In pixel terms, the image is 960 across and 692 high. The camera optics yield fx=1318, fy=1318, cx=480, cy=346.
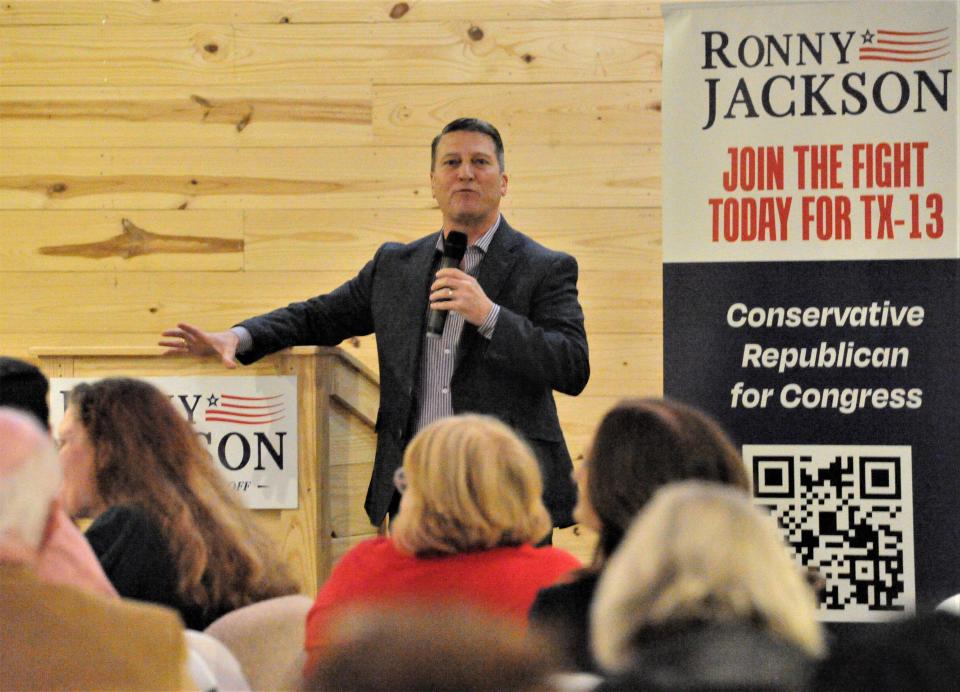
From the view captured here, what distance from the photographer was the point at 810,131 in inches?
130

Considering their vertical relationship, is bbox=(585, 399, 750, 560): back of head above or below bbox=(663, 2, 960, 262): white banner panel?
below

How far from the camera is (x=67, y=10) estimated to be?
4.58m

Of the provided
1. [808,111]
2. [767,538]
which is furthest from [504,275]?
[767,538]

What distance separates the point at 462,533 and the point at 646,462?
282 millimetres

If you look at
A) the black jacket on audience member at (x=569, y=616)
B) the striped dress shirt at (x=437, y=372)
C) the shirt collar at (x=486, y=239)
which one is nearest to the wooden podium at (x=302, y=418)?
the striped dress shirt at (x=437, y=372)

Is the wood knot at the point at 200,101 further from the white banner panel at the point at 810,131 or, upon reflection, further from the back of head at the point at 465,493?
the back of head at the point at 465,493

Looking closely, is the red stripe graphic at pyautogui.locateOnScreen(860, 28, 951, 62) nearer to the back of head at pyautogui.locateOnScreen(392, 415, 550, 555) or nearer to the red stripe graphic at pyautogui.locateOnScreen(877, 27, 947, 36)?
the red stripe graphic at pyautogui.locateOnScreen(877, 27, 947, 36)

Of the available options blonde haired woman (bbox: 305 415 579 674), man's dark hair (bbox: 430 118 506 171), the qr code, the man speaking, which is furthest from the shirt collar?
blonde haired woman (bbox: 305 415 579 674)

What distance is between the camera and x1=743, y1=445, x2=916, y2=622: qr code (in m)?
3.25

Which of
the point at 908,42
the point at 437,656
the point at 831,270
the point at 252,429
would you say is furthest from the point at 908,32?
the point at 437,656

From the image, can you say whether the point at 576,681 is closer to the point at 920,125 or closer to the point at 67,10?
the point at 920,125

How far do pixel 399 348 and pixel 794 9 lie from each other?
A: 1311mm

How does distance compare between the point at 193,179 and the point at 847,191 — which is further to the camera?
the point at 193,179

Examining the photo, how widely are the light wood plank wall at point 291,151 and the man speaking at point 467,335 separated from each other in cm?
119
